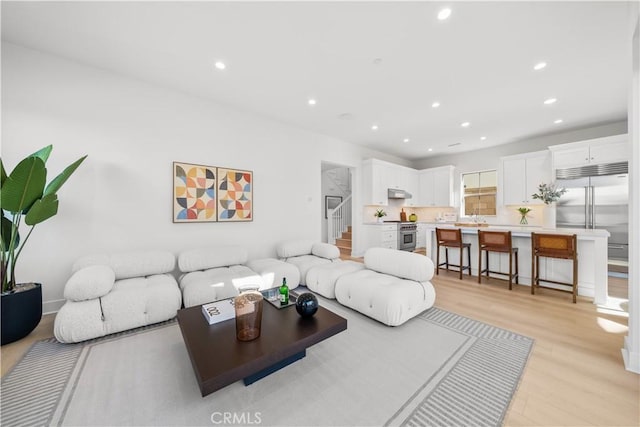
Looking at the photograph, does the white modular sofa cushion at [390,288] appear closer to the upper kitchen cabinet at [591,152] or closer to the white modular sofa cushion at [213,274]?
the white modular sofa cushion at [213,274]

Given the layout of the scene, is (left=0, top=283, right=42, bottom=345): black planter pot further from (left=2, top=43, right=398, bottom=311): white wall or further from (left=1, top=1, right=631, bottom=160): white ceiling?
(left=1, top=1, right=631, bottom=160): white ceiling

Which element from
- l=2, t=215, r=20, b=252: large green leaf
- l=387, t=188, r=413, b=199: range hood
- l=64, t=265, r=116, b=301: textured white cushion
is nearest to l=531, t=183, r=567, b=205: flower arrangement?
l=387, t=188, r=413, b=199: range hood

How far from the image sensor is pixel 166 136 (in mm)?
3479

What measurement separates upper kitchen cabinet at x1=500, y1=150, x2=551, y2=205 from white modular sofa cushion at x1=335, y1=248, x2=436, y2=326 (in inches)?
188

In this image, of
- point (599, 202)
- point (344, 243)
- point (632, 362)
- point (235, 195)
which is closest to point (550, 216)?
point (599, 202)

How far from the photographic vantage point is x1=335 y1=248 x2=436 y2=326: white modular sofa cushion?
244 centimetres

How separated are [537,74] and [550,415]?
373cm

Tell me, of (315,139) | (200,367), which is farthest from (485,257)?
(200,367)

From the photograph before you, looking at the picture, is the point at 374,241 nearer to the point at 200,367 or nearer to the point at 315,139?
the point at 315,139

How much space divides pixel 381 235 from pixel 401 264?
3.38m

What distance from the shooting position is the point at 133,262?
9.41ft

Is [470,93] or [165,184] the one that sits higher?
[470,93]

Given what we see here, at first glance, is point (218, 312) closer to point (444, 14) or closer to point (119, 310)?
point (119, 310)

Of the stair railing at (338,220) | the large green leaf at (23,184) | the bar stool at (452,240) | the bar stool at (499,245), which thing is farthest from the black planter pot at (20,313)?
the stair railing at (338,220)
